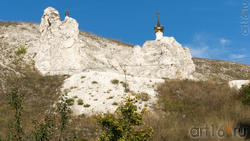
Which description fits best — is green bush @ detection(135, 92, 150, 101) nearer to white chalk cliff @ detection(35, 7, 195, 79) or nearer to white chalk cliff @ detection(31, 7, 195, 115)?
white chalk cliff @ detection(31, 7, 195, 115)

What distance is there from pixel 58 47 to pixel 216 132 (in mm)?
22817

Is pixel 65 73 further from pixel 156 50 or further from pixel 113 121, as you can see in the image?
pixel 113 121

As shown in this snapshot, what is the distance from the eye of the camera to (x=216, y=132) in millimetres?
12891

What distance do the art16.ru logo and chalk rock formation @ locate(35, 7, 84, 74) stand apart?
60.5 feet

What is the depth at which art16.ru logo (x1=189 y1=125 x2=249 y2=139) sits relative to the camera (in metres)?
12.6

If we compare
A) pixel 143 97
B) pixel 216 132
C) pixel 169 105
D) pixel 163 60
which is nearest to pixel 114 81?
pixel 143 97

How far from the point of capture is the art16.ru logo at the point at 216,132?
12.6 metres

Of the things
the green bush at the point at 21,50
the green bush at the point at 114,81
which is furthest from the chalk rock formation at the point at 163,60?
the green bush at the point at 21,50

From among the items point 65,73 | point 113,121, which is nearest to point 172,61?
point 65,73

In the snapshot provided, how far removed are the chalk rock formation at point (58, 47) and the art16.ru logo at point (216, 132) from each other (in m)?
18.4

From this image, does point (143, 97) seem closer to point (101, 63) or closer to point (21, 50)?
point (101, 63)

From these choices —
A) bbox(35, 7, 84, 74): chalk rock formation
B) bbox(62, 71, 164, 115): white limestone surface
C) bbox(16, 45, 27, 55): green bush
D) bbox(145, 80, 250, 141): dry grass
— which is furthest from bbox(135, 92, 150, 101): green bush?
bbox(16, 45, 27, 55): green bush

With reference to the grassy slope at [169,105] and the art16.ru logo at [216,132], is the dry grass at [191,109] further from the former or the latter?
the art16.ru logo at [216,132]

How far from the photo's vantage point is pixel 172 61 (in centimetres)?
3147
